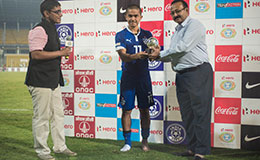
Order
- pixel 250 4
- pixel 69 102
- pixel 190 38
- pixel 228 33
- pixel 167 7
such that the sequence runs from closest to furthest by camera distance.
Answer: pixel 190 38 < pixel 250 4 < pixel 228 33 < pixel 167 7 < pixel 69 102

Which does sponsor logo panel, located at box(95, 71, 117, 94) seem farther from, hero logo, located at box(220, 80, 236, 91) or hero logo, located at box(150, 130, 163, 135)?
hero logo, located at box(220, 80, 236, 91)

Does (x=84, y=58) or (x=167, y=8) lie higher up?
(x=167, y=8)

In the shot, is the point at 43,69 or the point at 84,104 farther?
the point at 84,104

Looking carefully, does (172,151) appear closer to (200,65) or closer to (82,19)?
(200,65)

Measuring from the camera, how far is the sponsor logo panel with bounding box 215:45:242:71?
3.34 metres

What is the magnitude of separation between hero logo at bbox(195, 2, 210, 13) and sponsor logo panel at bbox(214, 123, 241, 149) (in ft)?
4.87

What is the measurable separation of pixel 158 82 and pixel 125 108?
0.67 meters

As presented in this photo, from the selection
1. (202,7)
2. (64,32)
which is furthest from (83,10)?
(202,7)

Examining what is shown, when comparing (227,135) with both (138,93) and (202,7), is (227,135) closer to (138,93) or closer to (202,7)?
(138,93)

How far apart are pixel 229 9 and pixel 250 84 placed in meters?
0.97

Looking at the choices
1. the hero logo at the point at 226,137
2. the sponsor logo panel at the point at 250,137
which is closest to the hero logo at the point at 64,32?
the hero logo at the point at 226,137

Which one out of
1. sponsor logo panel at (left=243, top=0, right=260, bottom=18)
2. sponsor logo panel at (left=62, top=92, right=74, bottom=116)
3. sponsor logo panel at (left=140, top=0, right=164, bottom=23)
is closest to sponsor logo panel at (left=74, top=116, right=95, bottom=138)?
sponsor logo panel at (left=62, top=92, right=74, bottom=116)

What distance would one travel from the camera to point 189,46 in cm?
268

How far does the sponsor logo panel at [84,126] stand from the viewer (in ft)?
13.1
